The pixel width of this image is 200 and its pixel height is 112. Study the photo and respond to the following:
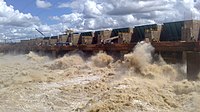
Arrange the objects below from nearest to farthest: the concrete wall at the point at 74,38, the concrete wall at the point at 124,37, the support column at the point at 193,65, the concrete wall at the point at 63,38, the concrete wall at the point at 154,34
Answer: the support column at the point at 193,65
the concrete wall at the point at 154,34
the concrete wall at the point at 124,37
the concrete wall at the point at 74,38
the concrete wall at the point at 63,38

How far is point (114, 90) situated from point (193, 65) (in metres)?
3.82

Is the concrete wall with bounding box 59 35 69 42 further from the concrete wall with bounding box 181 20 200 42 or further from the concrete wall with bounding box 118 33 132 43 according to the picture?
the concrete wall with bounding box 181 20 200 42

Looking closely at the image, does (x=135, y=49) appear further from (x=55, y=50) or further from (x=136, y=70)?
(x=55, y=50)

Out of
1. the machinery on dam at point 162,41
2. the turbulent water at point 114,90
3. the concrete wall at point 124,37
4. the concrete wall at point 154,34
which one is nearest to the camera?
the turbulent water at point 114,90

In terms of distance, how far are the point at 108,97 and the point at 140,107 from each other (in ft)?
4.12

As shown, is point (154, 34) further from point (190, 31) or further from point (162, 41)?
point (190, 31)

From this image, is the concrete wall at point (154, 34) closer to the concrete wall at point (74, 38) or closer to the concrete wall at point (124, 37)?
the concrete wall at point (124, 37)

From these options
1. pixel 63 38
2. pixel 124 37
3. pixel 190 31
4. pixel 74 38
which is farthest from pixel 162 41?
pixel 63 38

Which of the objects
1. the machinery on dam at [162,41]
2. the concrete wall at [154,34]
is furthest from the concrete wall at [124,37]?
the concrete wall at [154,34]

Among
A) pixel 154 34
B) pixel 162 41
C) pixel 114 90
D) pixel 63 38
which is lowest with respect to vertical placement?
pixel 114 90

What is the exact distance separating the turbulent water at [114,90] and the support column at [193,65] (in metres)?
0.41

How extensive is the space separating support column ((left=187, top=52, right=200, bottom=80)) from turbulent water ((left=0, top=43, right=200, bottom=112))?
412 mm

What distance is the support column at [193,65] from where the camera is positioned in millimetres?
13711

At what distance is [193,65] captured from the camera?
45.3 feet
